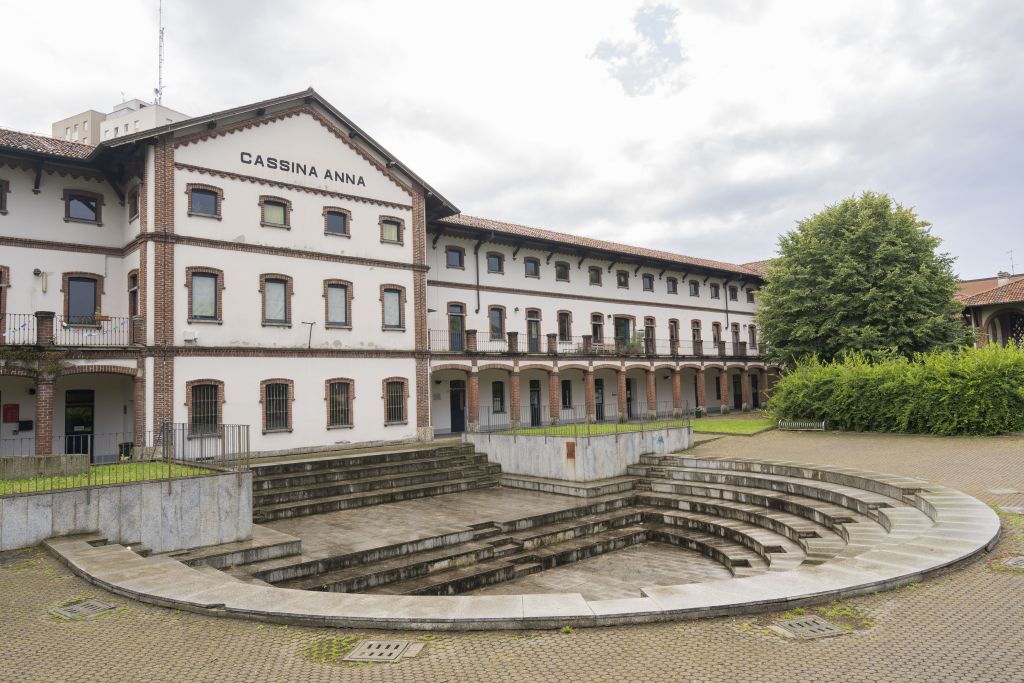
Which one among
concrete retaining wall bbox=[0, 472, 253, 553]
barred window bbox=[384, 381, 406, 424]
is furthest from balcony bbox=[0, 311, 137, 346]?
concrete retaining wall bbox=[0, 472, 253, 553]

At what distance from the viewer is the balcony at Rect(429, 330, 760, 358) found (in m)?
26.5

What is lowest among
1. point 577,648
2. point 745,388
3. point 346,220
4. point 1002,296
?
point 577,648

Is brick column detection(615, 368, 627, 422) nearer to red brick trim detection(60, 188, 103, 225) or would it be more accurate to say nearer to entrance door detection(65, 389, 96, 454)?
entrance door detection(65, 389, 96, 454)

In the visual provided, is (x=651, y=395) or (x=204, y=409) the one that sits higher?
(x=204, y=409)

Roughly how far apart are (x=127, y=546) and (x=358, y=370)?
1220cm

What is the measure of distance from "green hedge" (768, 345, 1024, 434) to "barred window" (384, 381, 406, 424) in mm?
14878

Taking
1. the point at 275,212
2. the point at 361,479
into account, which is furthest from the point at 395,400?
the point at 275,212

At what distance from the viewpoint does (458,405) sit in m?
27.9

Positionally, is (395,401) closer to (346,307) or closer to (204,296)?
(346,307)

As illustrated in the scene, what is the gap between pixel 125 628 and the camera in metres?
5.99

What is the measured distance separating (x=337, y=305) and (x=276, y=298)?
6.91 feet

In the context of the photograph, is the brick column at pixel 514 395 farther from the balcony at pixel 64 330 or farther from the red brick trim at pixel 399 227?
the balcony at pixel 64 330

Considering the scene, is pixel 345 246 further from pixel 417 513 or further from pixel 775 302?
pixel 775 302

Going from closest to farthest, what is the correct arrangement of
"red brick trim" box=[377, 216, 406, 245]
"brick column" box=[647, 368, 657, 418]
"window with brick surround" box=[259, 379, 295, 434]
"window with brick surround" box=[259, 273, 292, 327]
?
1. "window with brick surround" box=[259, 379, 295, 434]
2. "window with brick surround" box=[259, 273, 292, 327]
3. "red brick trim" box=[377, 216, 406, 245]
4. "brick column" box=[647, 368, 657, 418]
